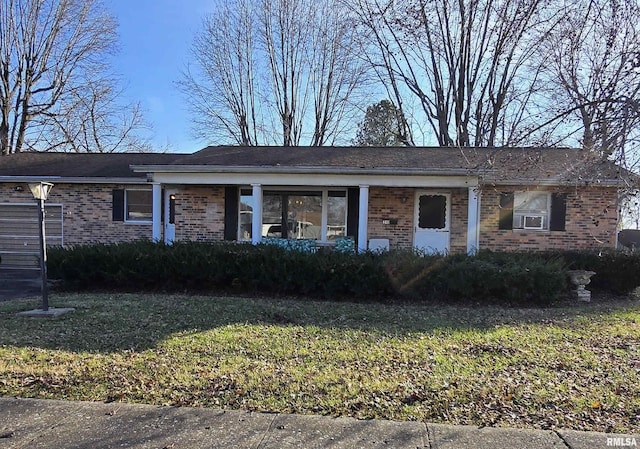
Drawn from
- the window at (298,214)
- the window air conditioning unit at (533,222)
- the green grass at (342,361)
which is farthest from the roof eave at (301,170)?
the green grass at (342,361)

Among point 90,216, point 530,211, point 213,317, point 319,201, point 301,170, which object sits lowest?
point 213,317

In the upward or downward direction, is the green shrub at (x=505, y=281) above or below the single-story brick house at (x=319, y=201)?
below

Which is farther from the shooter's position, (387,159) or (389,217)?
(389,217)

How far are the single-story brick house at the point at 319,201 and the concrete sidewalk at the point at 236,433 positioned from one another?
766 centimetres

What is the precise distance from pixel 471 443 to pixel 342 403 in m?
1.06

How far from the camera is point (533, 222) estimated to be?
40.2 feet

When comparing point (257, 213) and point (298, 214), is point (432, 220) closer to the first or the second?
point (298, 214)

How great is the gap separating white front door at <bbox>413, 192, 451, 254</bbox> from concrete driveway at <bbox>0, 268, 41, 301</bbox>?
9498 millimetres

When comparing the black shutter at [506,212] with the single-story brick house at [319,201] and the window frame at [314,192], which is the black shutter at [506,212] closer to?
the single-story brick house at [319,201]

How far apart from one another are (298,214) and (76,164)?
758 cm

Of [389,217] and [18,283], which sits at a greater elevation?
[389,217]

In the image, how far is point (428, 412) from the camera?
3.49 m

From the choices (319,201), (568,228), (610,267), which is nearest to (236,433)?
(610,267)

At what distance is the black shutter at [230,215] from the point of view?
12852 mm
